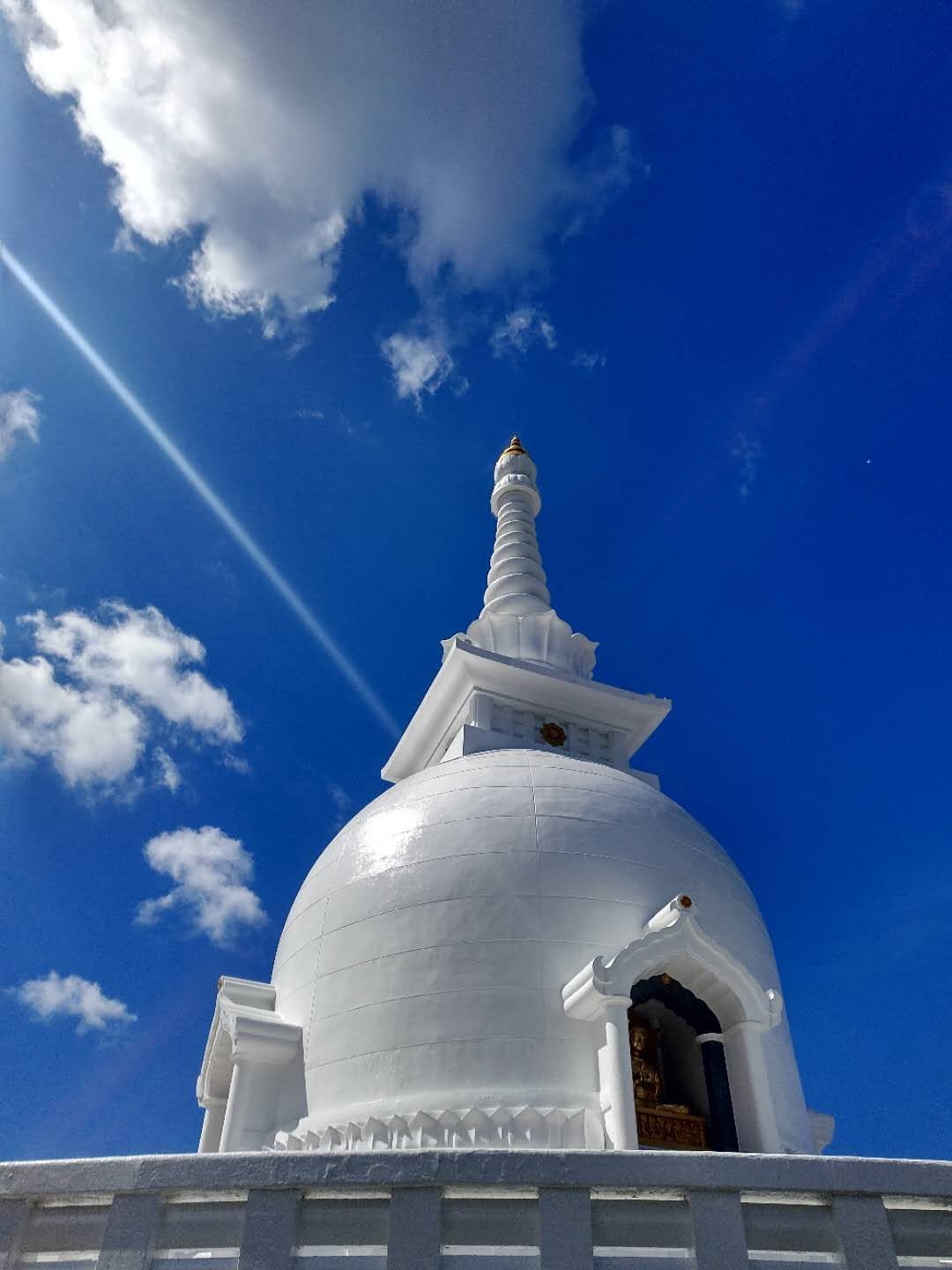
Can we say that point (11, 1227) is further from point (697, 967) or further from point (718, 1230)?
point (697, 967)

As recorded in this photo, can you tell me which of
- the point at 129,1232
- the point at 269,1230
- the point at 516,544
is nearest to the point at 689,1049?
the point at 269,1230

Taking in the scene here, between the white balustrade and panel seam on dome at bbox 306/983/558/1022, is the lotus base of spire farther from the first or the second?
the white balustrade

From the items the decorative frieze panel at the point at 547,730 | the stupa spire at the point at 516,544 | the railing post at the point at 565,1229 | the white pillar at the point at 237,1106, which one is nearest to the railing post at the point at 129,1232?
the railing post at the point at 565,1229

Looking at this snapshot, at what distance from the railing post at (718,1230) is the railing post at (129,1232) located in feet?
10.3

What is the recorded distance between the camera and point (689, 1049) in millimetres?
12438

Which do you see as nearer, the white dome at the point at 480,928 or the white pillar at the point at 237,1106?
the white dome at the point at 480,928

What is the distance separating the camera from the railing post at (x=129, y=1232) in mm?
5328

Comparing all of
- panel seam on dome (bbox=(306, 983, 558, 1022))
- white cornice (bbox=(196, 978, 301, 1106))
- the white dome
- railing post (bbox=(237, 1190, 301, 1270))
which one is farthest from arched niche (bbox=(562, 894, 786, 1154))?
railing post (bbox=(237, 1190, 301, 1270))

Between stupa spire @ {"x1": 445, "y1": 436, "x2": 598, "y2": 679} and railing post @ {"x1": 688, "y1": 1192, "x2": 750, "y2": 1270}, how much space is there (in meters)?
14.1

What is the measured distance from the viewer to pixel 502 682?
18.6m

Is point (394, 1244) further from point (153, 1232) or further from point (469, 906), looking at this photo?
point (469, 906)

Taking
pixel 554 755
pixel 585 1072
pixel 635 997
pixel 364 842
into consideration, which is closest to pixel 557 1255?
pixel 585 1072

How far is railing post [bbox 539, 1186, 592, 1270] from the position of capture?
520 cm

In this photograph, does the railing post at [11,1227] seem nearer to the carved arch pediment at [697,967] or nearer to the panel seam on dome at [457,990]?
the panel seam on dome at [457,990]
